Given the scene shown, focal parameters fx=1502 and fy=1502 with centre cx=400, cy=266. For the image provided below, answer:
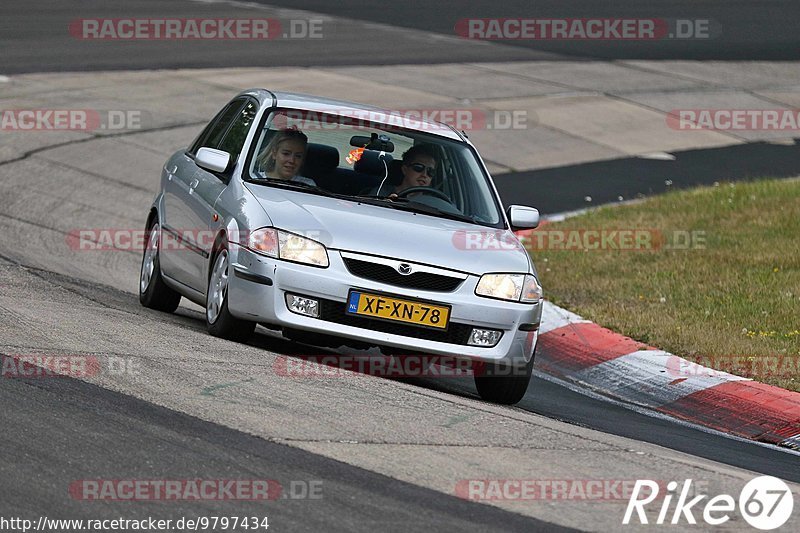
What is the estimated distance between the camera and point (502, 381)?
8.83 metres

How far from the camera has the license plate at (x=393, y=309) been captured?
828cm

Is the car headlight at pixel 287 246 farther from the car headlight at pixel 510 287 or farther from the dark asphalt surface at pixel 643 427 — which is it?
the dark asphalt surface at pixel 643 427

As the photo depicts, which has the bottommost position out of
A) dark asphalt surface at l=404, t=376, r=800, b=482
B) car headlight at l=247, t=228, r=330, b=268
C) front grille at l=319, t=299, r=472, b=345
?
dark asphalt surface at l=404, t=376, r=800, b=482

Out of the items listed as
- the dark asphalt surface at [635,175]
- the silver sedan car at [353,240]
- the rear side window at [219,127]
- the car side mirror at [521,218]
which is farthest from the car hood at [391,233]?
the dark asphalt surface at [635,175]

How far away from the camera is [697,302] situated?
12023 mm

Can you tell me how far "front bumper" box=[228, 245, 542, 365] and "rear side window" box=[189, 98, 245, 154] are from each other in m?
1.94

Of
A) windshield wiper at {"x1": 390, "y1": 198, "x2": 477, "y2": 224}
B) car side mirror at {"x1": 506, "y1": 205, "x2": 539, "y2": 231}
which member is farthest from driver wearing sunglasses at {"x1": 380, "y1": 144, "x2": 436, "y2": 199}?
car side mirror at {"x1": 506, "y1": 205, "x2": 539, "y2": 231}

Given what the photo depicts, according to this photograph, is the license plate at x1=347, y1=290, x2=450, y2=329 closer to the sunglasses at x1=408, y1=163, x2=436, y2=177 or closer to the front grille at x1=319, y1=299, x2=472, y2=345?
the front grille at x1=319, y1=299, x2=472, y2=345

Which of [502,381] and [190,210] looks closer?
[502,381]

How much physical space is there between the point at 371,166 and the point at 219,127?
58.3 inches

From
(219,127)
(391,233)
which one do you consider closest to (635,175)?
(219,127)

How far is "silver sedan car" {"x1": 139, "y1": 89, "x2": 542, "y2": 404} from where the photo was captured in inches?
328

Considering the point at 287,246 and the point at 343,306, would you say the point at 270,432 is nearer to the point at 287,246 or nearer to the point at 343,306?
the point at 343,306

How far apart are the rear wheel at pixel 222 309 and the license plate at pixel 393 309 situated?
80 centimetres
